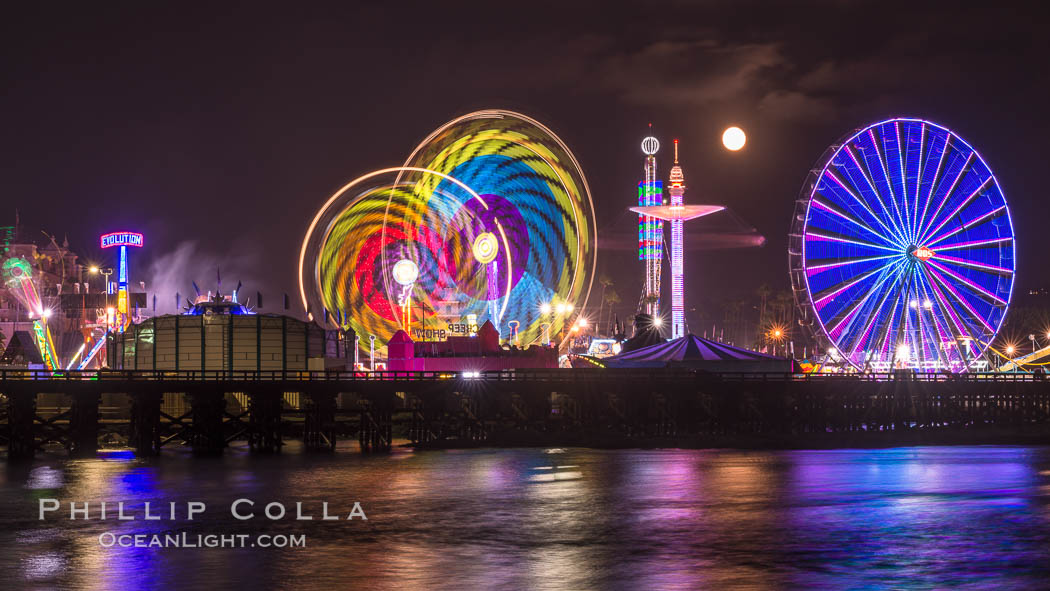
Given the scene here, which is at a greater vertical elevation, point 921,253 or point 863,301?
point 921,253

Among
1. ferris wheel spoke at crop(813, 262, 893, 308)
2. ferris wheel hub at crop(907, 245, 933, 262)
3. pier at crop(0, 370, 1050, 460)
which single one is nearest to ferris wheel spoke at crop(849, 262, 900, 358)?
ferris wheel spoke at crop(813, 262, 893, 308)

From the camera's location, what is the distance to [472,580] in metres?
31.7

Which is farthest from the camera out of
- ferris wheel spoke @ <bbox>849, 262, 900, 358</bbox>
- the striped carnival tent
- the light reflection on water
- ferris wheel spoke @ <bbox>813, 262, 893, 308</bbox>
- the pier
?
the striped carnival tent

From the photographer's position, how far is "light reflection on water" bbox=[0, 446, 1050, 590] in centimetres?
3222

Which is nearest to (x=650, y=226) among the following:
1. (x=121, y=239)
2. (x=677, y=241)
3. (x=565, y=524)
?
(x=677, y=241)

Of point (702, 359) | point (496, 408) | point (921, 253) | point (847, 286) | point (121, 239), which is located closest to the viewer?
point (496, 408)

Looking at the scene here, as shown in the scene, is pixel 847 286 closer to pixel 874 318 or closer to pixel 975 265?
pixel 874 318

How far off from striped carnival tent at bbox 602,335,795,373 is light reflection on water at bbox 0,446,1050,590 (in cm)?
2658

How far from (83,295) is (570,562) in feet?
501

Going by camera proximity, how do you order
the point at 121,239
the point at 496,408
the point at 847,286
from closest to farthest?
1. the point at 496,408
2. the point at 847,286
3. the point at 121,239

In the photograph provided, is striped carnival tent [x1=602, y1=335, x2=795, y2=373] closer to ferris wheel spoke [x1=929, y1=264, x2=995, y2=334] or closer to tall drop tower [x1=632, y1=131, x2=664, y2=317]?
ferris wheel spoke [x1=929, y1=264, x2=995, y2=334]

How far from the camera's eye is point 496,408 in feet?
242

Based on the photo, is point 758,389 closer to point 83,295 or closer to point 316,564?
point 316,564

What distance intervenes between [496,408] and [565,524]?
32716 mm
